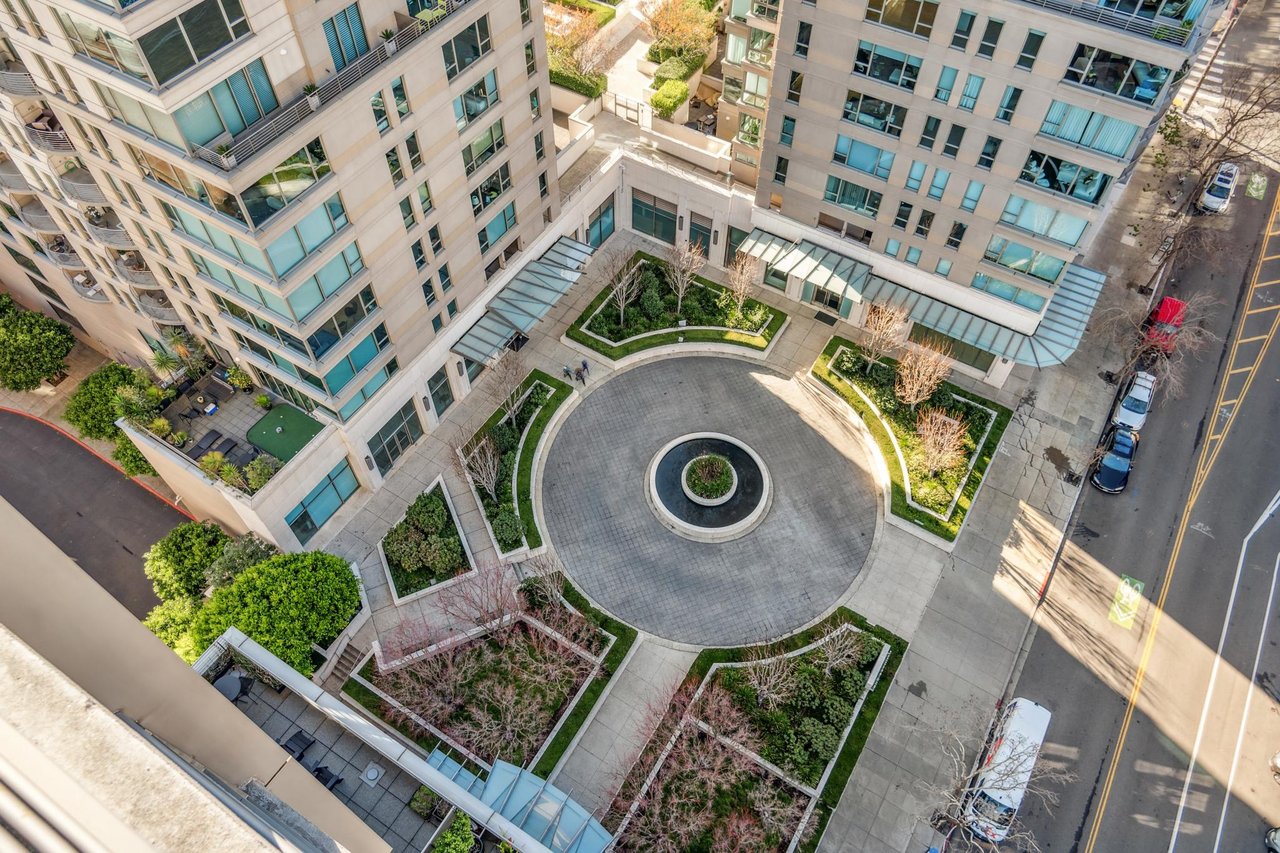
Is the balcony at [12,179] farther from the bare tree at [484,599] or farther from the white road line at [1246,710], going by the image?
the white road line at [1246,710]

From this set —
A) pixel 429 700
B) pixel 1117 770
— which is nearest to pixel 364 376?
pixel 429 700

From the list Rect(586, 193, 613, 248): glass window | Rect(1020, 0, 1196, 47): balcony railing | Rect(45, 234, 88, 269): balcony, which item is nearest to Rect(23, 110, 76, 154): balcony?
Rect(45, 234, 88, 269): balcony

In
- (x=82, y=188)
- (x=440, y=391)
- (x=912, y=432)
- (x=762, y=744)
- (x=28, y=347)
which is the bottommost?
(x=28, y=347)

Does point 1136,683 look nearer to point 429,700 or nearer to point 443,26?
point 429,700

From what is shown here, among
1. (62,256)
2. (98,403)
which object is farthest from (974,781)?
(62,256)

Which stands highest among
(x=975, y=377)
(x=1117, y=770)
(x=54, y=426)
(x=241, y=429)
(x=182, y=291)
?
(x=975, y=377)

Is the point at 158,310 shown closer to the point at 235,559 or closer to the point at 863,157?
the point at 235,559

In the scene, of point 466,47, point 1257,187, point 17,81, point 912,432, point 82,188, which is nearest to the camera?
point 17,81

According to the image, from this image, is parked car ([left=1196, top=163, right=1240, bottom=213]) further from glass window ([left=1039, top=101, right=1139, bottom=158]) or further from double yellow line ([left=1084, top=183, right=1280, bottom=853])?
glass window ([left=1039, top=101, right=1139, bottom=158])
